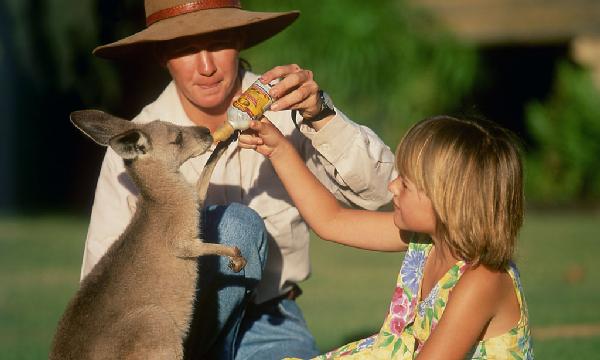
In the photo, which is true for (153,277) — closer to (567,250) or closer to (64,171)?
(567,250)

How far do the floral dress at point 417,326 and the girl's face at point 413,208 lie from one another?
18 cm

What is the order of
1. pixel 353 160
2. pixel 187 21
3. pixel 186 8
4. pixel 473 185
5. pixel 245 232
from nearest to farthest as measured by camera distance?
pixel 473 185
pixel 245 232
pixel 353 160
pixel 187 21
pixel 186 8

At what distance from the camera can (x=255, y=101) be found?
3.62 metres

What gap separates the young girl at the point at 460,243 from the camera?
312 cm

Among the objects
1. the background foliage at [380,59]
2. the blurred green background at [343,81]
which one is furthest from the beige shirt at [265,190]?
the background foliage at [380,59]

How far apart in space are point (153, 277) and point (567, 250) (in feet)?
19.7

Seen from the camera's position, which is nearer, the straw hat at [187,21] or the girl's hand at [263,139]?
the girl's hand at [263,139]

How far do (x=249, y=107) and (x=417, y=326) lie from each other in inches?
37.6

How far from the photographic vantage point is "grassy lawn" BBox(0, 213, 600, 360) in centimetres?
558

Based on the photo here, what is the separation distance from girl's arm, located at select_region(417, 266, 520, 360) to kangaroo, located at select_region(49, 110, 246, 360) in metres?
0.82

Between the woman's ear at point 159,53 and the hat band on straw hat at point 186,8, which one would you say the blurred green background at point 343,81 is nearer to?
the woman's ear at point 159,53

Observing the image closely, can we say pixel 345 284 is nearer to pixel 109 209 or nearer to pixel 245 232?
pixel 109 209

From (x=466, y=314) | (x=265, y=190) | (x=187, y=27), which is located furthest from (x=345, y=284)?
(x=466, y=314)

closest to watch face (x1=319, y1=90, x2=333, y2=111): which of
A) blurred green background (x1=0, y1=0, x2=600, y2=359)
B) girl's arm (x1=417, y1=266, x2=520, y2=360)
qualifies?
girl's arm (x1=417, y1=266, x2=520, y2=360)
